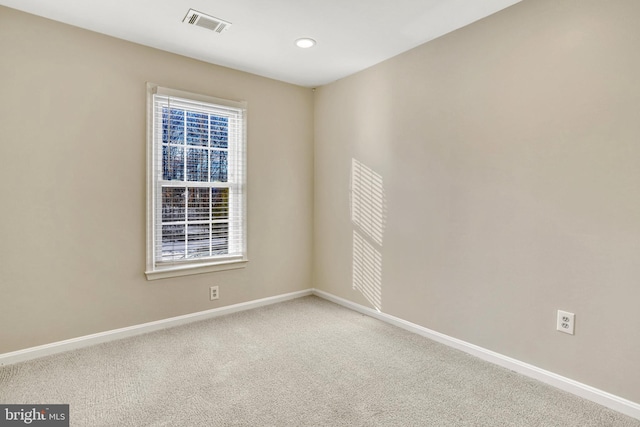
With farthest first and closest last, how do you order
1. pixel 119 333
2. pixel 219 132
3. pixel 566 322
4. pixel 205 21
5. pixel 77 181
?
1. pixel 219 132
2. pixel 119 333
3. pixel 77 181
4. pixel 205 21
5. pixel 566 322

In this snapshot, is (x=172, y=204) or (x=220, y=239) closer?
(x=172, y=204)

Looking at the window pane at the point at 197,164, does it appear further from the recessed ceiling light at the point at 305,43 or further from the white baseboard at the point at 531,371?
A: the white baseboard at the point at 531,371

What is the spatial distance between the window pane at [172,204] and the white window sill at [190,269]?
436 millimetres

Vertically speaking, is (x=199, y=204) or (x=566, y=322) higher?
(x=199, y=204)

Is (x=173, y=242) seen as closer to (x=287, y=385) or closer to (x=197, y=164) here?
(x=197, y=164)

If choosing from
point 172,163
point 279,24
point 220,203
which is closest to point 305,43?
point 279,24

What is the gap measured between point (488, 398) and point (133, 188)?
9.67ft

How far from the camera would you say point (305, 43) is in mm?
2793

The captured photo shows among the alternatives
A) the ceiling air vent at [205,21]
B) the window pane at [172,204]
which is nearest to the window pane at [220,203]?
the window pane at [172,204]

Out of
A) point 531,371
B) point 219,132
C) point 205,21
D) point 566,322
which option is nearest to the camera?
point 566,322

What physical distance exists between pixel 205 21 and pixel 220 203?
156cm

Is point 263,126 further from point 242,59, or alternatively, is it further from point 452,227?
point 452,227

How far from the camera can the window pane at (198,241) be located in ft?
10.3

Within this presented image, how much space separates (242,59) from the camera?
3129mm
